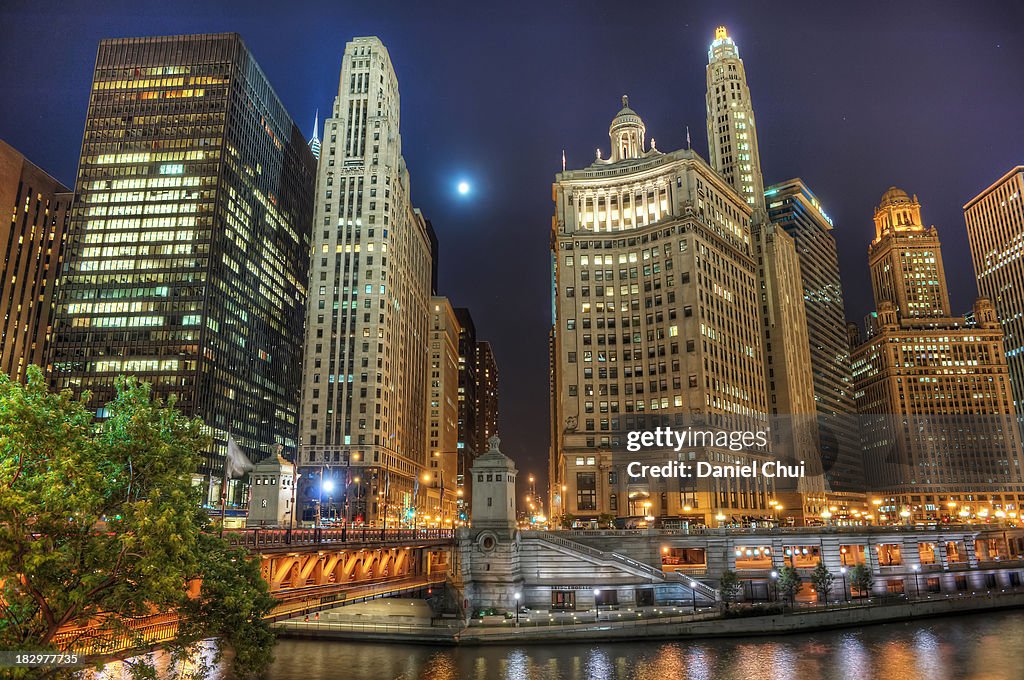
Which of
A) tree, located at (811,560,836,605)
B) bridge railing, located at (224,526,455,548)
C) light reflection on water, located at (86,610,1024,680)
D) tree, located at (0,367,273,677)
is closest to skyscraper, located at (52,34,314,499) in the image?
bridge railing, located at (224,526,455,548)

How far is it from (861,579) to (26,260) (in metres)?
208

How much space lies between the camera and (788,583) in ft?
265

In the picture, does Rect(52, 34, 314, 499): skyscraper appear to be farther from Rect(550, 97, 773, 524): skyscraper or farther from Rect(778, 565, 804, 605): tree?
Rect(778, 565, 804, 605): tree

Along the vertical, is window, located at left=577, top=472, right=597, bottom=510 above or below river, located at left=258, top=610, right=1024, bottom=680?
above

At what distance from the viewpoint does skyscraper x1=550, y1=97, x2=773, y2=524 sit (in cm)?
13775

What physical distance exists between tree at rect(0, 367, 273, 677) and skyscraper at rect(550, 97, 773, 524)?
4303 inches

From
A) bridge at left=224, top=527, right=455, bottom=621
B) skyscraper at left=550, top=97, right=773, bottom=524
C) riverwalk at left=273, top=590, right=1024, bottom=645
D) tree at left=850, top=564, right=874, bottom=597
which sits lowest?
riverwalk at left=273, top=590, right=1024, bottom=645

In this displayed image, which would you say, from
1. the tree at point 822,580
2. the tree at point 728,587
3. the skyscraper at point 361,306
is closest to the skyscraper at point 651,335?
the skyscraper at point 361,306

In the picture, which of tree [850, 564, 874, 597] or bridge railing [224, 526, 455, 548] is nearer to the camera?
bridge railing [224, 526, 455, 548]

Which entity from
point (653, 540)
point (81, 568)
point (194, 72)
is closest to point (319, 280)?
point (194, 72)

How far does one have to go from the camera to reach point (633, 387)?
147 meters

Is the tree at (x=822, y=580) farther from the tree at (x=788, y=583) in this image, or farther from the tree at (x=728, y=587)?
the tree at (x=728, y=587)

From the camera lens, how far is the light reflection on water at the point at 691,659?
5553 cm

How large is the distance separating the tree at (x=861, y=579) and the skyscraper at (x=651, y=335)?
37469 mm
